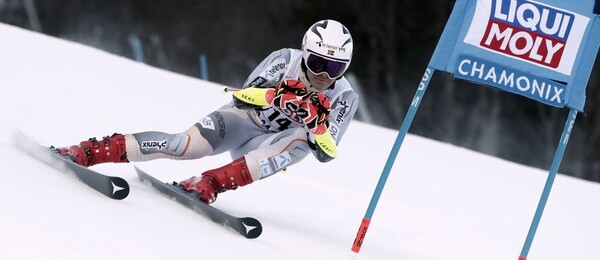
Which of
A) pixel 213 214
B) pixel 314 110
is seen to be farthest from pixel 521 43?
pixel 213 214

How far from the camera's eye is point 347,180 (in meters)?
9.66

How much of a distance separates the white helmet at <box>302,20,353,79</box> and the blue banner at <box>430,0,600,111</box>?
50 cm

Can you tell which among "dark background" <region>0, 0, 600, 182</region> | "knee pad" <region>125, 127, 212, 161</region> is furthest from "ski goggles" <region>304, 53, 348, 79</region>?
"dark background" <region>0, 0, 600, 182</region>

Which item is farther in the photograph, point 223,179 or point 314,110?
point 223,179

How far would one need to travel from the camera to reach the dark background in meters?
25.2

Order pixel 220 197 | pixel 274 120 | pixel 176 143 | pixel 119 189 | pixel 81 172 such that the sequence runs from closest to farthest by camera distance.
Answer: pixel 119 189, pixel 81 172, pixel 176 143, pixel 274 120, pixel 220 197

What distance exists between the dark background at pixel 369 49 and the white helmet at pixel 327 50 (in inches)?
661

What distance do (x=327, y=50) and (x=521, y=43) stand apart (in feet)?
3.47

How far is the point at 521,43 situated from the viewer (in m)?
6.02

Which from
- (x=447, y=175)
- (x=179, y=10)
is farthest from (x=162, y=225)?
(x=179, y=10)

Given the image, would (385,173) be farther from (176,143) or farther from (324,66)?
(176,143)

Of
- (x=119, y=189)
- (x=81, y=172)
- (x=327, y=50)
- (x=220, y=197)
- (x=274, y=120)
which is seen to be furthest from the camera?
(x=220, y=197)

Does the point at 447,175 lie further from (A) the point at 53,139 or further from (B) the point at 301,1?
(B) the point at 301,1

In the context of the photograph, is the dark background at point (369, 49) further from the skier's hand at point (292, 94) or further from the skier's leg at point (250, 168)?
the skier's hand at point (292, 94)
